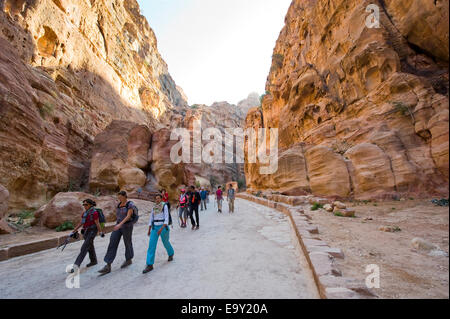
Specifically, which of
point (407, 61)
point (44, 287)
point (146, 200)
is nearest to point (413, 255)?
point (44, 287)

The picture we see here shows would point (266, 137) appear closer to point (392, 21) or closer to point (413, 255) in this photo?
point (392, 21)

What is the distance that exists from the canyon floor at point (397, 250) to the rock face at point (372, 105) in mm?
2292

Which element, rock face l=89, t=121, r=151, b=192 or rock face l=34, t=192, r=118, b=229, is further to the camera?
rock face l=89, t=121, r=151, b=192

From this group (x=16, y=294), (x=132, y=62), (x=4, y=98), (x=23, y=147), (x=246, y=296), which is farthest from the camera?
(x=132, y=62)

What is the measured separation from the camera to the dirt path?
2.86 m

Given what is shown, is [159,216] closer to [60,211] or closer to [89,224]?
[89,224]

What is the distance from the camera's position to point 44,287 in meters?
3.26

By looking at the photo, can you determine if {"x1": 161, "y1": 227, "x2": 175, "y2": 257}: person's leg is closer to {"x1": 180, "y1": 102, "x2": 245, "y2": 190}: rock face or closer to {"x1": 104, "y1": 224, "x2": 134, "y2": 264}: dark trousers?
{"x1": 104, "y1": 224, "x2": 134, "y2": 264}: dark trousers

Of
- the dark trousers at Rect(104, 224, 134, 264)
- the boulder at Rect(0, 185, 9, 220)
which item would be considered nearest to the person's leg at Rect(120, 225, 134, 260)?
the dark trousers at Rect(104, 224, 134, 264)

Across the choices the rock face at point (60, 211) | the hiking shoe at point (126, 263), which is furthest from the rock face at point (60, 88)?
the hiking shoe at point (126, 263)

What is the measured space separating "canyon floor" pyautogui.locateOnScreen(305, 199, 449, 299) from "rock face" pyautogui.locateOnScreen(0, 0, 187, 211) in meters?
11.6

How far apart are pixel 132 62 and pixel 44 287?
142ft

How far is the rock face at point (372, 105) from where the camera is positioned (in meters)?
9.97

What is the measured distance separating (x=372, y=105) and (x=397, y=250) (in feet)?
41.2
